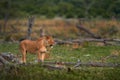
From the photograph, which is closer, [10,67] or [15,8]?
[10,67]

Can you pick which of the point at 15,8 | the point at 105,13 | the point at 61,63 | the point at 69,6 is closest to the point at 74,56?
the point at 61,63

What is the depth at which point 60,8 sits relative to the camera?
50469mm

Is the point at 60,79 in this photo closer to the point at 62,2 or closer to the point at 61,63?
the point at 61,63

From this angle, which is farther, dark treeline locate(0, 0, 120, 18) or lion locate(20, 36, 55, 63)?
dark treeline locate(0, 0, 120, 18)

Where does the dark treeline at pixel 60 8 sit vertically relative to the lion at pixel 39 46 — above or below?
above

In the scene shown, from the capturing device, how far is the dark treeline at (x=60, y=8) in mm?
Answer: 39594

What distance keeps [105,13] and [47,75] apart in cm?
2835

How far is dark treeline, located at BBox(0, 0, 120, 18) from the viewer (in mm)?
39594

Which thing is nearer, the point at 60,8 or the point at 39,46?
the point at 39,46

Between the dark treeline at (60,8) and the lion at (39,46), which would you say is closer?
the lion at (39,46)

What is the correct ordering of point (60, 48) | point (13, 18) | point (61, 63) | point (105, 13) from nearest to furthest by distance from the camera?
1. point (61, 63)
2. point (60, 48)
3. point (105, 13)
4. point (13, 18)

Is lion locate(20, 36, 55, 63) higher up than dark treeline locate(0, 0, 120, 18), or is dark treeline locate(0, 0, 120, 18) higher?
dark treeline locate(0, 0, 120, 18)

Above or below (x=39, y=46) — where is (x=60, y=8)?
above

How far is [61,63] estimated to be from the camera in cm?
1323
